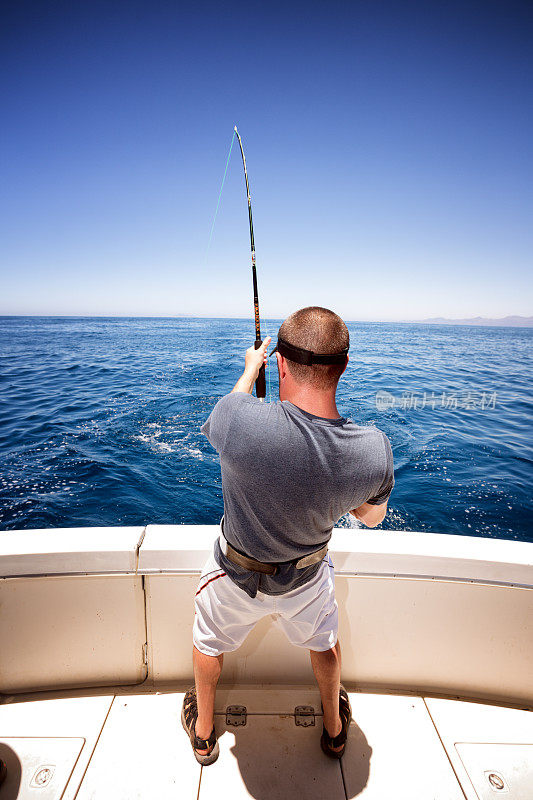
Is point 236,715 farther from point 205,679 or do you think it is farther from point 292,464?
point 292,464

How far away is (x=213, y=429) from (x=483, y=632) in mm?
1465

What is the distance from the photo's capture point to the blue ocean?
4027 millimetres

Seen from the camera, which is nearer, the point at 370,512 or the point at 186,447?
the point at 370,512

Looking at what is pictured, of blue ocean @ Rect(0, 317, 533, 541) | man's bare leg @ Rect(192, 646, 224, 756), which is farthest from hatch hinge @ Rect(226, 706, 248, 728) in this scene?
blue ocean @ Rect(0, 317, 533, 541)

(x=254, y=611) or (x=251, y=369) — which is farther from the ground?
(x=251, y=369)

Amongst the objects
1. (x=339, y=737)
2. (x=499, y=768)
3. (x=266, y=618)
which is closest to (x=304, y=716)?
(x=339, y=737)

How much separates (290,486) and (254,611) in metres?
0.54

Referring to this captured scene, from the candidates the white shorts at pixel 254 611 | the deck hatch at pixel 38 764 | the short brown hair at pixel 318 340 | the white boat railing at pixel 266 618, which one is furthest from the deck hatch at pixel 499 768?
the short brown hair at pixel 318 340

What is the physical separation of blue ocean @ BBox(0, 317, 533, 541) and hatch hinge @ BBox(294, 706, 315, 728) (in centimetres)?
264

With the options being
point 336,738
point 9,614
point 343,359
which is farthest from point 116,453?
point 343,359

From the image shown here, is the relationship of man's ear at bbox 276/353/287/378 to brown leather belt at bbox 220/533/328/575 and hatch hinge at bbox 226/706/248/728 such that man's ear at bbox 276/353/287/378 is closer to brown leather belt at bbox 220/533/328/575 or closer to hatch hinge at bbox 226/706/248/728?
brown leather belt at bbox 220/533/328/575

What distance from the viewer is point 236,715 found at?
54.6 inches

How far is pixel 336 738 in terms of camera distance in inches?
49.1

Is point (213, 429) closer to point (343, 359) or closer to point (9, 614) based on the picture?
point (343, 359)
